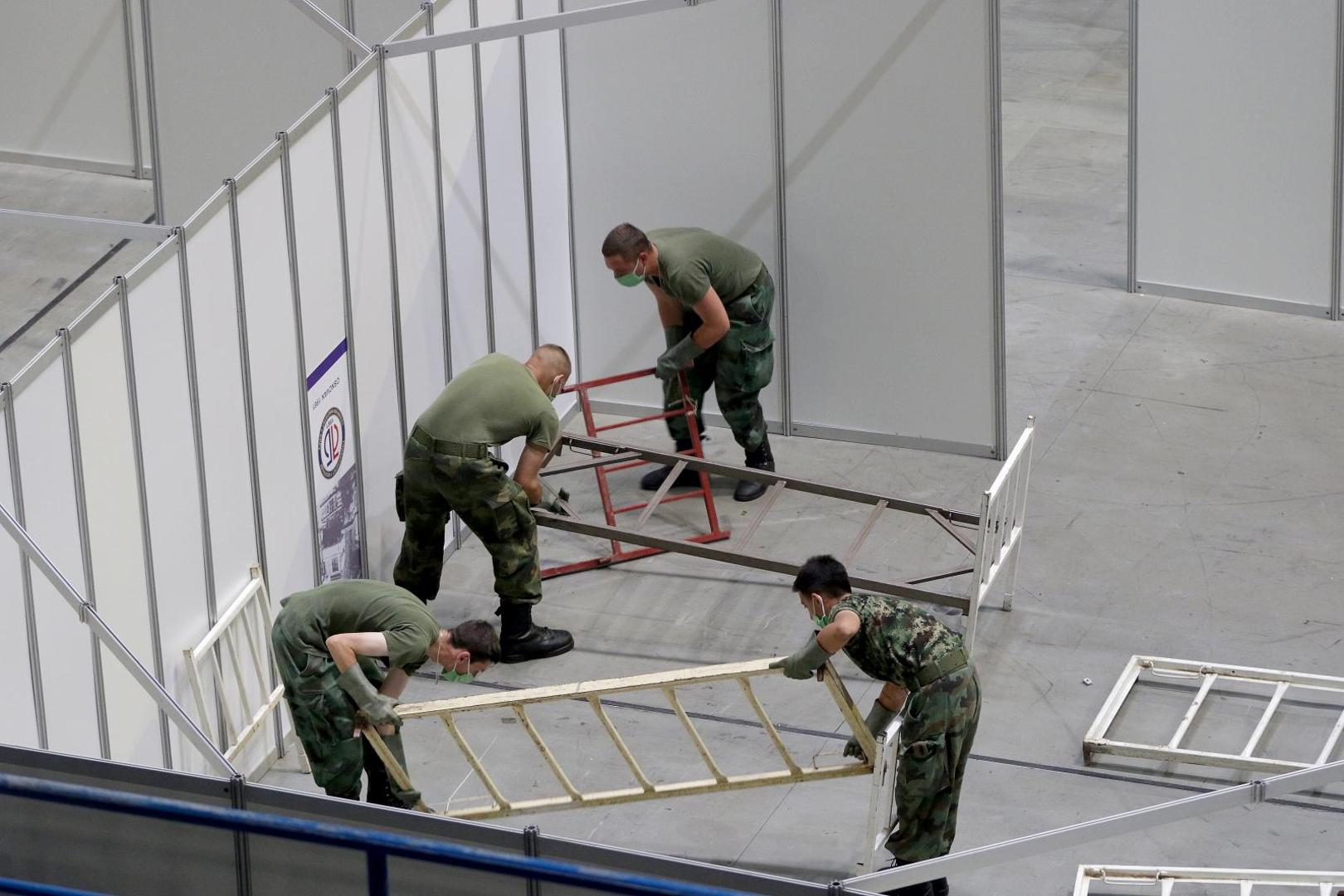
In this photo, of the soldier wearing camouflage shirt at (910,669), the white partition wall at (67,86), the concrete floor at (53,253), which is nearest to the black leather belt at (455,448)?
the soldier wearing camouflage shirt at (910,669)

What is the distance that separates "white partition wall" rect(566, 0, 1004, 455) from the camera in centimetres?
1113

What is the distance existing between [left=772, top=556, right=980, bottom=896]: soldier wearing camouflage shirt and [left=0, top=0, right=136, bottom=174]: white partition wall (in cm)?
947

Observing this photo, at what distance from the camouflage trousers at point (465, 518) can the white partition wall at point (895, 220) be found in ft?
9.55

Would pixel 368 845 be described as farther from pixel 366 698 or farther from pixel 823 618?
pixel 823 618

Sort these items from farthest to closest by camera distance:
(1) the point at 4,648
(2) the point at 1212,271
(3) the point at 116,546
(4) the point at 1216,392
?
(2) the point at 1212,271
(4) the point at 1216,392
(3) the point at 116,546
(1) the point at 4,648

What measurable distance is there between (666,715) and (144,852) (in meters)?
4.12

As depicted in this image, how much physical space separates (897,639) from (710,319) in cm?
363

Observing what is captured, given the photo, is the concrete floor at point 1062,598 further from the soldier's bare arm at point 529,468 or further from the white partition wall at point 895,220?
the soldier's bare arm at point 529,468

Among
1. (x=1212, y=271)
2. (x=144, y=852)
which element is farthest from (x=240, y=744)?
(x=1212, y=271)

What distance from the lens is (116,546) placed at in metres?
7.85

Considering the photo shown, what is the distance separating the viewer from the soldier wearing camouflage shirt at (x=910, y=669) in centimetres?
755

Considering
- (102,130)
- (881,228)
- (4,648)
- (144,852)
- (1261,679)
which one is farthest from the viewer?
(102,130)

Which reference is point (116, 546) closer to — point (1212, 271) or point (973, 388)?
point (973, 388)

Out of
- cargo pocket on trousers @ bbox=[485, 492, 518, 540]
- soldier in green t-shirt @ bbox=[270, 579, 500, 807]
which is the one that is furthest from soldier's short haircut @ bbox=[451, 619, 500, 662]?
cargo pocket on trousers @ bbox=[485, 492, 518, 540]
